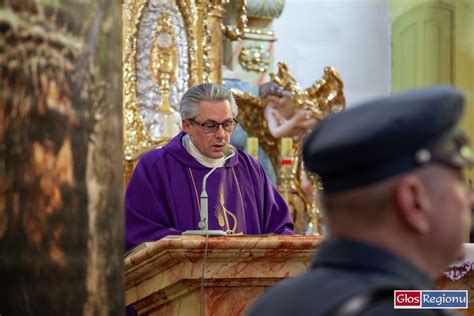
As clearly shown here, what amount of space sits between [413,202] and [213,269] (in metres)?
3.15

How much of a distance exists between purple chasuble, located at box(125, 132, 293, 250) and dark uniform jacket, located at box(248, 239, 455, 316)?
4.06m

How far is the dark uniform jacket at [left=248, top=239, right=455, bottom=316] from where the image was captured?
177 centimetres

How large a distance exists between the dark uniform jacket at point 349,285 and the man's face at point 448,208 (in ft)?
0.21

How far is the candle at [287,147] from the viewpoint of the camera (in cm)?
1020

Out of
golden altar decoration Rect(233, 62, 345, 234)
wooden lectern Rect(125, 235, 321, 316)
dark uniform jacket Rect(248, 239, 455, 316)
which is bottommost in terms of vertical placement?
wooden lectern Rect(125, 235, 321, 316)

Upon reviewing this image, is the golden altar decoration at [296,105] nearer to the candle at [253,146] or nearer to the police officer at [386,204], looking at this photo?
the candle at [253,146]

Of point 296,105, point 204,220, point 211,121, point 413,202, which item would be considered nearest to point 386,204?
point 413,202

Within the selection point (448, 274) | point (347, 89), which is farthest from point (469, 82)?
point (448, 274)

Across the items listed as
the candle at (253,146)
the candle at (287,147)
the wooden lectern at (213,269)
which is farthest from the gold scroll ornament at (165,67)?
the wooden lectern at (213,269)

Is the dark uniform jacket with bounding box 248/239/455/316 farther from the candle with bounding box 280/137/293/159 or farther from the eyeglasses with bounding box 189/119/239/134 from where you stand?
the candle with bounding box 280/137/293/159

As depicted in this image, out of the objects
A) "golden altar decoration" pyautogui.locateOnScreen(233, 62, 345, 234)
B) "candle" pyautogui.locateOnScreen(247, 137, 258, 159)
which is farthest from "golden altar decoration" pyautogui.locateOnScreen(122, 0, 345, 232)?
"candle" pyautogui.locateOnScreen(247, 137, 258, 159)

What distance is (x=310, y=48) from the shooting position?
12.9m

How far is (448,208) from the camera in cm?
185

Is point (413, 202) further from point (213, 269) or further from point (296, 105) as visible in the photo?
point (296, 105)
